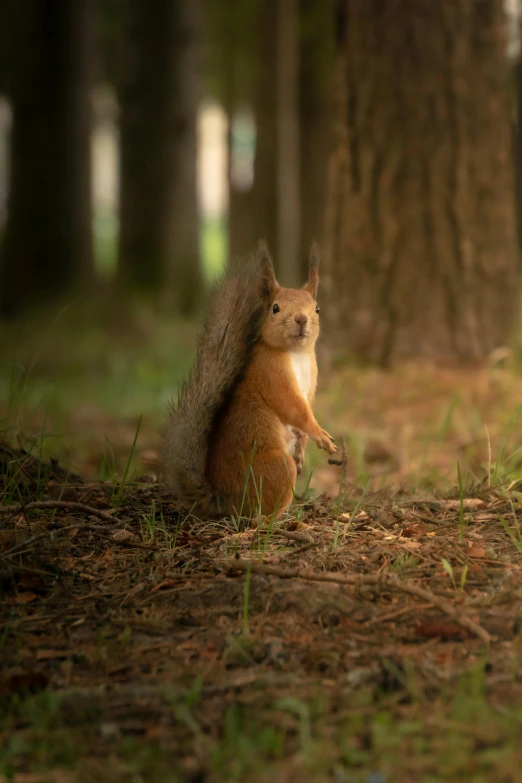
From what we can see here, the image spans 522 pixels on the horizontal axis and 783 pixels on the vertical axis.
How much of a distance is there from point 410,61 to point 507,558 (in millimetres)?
4166

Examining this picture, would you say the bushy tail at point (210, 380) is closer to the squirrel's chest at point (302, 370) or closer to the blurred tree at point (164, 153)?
the squirrel's chest at point (302, 370)

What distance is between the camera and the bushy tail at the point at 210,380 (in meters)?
2.89

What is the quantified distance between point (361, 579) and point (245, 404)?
73cm

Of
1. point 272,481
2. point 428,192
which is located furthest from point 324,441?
point 428,192

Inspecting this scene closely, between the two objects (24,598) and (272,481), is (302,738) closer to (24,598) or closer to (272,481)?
(24,598)

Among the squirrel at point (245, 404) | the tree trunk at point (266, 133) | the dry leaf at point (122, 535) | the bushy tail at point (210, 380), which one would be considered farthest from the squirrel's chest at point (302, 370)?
the tree trunk at point (266, 133)

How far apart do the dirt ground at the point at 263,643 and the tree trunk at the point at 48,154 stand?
9.11 m

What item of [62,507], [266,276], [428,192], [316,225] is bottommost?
[62,507]

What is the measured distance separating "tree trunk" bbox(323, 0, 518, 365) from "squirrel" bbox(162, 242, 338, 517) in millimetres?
3096

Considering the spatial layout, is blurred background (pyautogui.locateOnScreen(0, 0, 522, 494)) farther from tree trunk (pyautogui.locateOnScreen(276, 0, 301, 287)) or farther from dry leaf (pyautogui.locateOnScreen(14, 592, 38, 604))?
dry leaf (pyautogui.locateOnScreen(14, 592, 38, 604))

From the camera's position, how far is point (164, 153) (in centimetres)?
1255

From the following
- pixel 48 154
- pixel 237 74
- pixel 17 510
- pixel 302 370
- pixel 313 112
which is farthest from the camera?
pixel 237 74

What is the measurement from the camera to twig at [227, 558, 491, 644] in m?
2.27

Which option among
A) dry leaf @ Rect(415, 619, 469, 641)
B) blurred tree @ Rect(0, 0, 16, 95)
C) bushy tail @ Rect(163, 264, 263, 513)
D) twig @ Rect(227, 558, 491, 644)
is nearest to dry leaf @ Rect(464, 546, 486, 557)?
twig @ Rect(227, 558, 491, 644)
